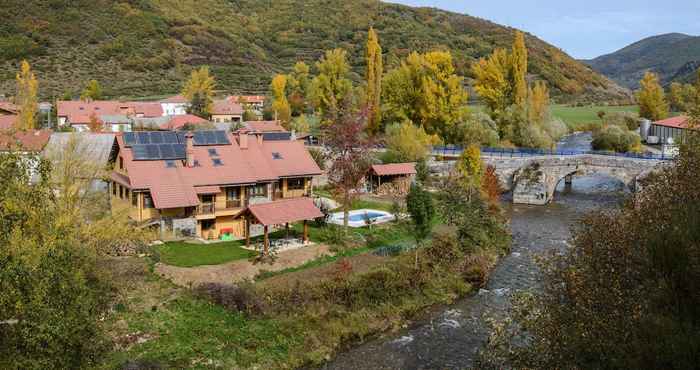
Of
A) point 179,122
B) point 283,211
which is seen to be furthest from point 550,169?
point 179,122

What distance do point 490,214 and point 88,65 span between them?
89.9m

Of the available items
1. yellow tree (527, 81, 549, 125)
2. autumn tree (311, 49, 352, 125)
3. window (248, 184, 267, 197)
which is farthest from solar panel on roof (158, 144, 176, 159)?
yellow tree (527, 81, 549, 125)

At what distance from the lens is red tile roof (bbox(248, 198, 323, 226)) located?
2886 centimetres

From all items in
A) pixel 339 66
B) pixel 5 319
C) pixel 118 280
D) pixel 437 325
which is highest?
pixel 339 66

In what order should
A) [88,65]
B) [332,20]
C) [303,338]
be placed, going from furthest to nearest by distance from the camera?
[332,20] < [88,65] < [303,338]

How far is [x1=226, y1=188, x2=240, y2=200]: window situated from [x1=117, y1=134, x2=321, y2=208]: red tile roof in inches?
28.9

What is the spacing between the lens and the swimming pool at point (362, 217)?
35844 millimetres

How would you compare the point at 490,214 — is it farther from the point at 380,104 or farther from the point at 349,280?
the point at 380,104

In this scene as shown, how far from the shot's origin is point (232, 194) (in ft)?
110

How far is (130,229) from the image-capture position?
26406 millimetres

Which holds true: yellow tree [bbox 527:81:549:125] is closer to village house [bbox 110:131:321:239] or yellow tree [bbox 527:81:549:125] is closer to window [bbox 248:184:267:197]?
village house [bbox 110:131:321:239]

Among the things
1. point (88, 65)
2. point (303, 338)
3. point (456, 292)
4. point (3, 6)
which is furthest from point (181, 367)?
point (3, 6)

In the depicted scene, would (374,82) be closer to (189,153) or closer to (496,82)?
(496,82)

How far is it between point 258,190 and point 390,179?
558 inches
